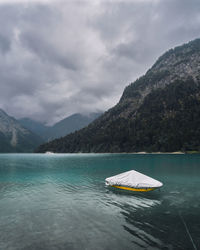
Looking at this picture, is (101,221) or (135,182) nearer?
(101,221)

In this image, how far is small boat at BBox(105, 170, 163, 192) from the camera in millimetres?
31859

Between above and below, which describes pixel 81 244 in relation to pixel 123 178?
below

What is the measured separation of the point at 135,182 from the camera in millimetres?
33031

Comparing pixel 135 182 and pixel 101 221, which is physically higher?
pixel 135 182

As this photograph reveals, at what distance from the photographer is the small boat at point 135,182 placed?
105ft

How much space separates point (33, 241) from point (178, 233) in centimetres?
1286

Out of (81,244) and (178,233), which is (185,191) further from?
(81,244)

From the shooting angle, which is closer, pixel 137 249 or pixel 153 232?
pixel 137 249

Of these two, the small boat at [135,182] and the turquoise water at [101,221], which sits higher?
the small boat at [135,182]

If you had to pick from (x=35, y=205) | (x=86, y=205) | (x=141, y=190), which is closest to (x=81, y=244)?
(x=86, y=205)

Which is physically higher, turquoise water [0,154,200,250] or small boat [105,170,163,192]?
small boat [105,170,163,192]

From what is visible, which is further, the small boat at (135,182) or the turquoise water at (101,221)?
the small boat at (135,182)

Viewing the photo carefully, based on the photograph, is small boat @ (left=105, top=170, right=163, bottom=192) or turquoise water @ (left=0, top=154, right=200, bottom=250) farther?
small boat @ (left=105, top=170, right=163, bottom=192)

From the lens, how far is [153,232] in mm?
16516
